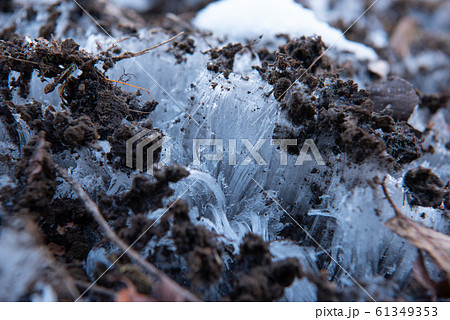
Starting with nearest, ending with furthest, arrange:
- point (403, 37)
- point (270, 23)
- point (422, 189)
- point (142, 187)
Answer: point (142, 187)
point (422, 189)
point (270, 23)
point (403, 37)

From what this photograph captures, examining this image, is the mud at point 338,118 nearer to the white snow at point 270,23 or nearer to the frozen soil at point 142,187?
the frozen soil at point 142,187

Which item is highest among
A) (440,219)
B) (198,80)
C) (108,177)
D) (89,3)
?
(89,3)

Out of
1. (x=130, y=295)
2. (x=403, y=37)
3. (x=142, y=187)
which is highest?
(x=403, y=37)

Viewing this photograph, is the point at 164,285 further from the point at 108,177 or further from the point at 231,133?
the point at 231,133

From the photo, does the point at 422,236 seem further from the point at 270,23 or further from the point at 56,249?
the point at 270,23

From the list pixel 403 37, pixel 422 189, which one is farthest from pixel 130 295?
pixel 403 37

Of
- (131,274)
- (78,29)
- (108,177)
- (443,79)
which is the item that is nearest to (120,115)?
(108,177)

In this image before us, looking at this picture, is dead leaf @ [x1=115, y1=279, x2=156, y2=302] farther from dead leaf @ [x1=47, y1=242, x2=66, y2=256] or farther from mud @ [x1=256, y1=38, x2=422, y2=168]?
mud @ [x1=256, y1=38, x2=422, y2=168]
